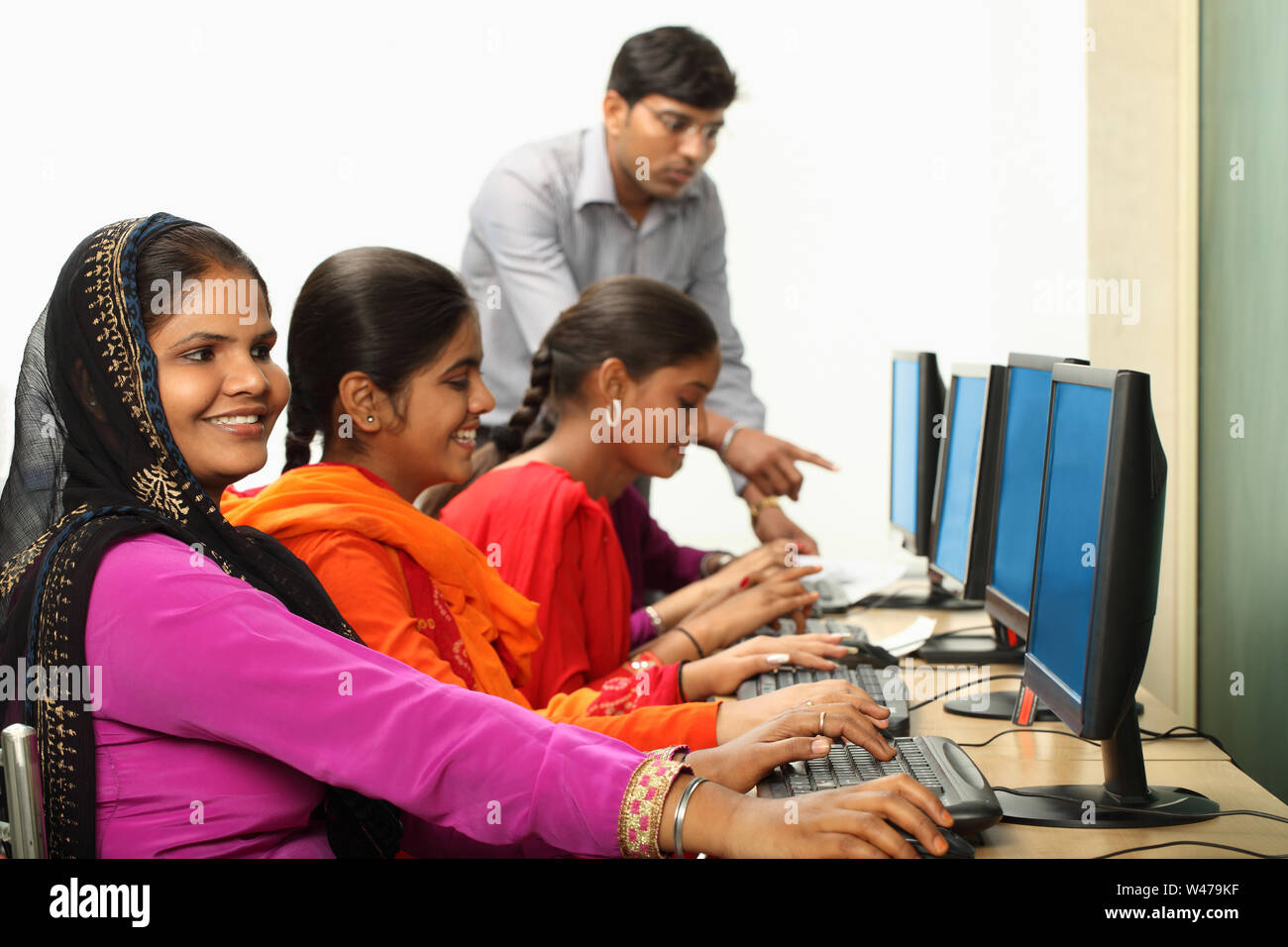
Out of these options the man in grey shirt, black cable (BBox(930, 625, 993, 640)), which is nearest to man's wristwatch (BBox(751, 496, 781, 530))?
the man in grey shirt

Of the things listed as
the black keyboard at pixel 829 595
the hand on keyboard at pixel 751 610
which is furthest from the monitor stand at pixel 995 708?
the black keyboard at pixel 829 595

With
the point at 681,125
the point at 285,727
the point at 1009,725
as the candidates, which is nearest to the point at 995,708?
the point at 1009,725

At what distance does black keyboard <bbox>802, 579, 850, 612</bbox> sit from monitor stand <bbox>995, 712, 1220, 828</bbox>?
98 centimetres

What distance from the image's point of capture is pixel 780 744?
101 cm

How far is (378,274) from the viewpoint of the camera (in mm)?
1347

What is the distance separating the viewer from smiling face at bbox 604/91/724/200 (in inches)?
96.0

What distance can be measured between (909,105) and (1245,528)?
7.03 feet

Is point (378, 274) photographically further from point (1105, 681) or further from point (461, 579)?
point (1105, 681)

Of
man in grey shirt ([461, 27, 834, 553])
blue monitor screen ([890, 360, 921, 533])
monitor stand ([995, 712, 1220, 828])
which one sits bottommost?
monitor stand ([995, 712, 1220, 828])

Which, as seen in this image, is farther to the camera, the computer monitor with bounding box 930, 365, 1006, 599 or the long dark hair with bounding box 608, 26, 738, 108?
the long dark hair with bounding box 608, 26, 738, 108

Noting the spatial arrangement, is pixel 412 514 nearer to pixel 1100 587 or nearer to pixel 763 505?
pixel 1100 587

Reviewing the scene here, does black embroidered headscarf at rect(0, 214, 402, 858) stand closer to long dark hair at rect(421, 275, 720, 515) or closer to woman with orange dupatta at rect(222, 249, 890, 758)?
woman with orange dupatta at rect(222, 249, 890, 758)

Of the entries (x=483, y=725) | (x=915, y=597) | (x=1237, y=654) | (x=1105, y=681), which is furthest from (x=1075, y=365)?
(x=915, y=597)
